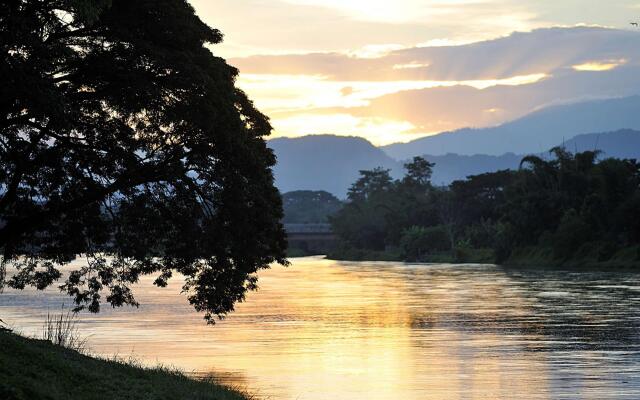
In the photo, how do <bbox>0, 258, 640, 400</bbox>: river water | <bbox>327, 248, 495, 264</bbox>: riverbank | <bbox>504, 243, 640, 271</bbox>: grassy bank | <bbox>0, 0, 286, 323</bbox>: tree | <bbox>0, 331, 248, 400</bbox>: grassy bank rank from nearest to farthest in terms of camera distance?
<bbox>0, 331, 248, 400</bbox>: grassy bank, <bbox>0, 0, 286, 323</bbox>: tree, <bbox>0, 258, 640, 400</bbox>: river water, <bbox>504, 243, 640, 271</bbox>: grassy bank, <bbox>327, 248, 495, 264</bbox>: riverbank

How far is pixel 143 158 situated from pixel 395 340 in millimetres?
19195

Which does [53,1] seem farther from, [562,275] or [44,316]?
[562,275]

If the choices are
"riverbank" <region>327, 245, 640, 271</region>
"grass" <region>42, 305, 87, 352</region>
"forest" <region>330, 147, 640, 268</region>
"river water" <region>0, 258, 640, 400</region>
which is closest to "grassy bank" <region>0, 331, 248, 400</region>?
"grass" <region>42, 305, 87, 352</region>

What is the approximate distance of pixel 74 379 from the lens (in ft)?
69.3

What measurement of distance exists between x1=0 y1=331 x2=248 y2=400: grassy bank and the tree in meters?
5.14

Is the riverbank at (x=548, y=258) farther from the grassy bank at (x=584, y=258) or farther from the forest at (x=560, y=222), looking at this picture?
the forest at (x=560, y=222)

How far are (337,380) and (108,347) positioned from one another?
1169 cm

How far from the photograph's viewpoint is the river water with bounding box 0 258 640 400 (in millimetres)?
31625

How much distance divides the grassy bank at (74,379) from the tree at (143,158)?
5140 mm

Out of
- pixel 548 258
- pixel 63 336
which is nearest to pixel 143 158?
pixel 63 336

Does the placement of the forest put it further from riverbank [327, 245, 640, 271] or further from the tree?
the tree

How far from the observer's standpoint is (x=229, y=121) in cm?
2895

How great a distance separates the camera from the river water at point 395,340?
3162 centimetres

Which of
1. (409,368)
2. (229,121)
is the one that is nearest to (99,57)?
(229,121)
